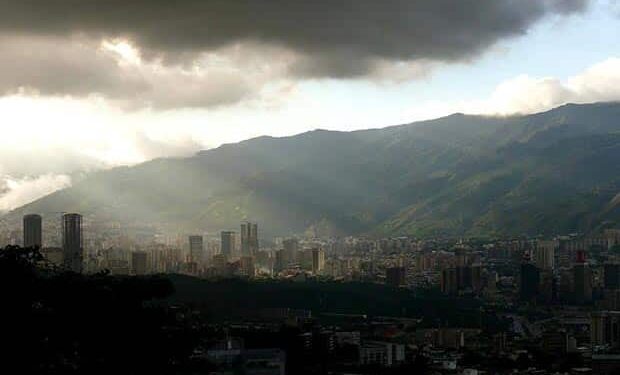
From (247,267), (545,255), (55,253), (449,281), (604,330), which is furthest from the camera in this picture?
(545,255)

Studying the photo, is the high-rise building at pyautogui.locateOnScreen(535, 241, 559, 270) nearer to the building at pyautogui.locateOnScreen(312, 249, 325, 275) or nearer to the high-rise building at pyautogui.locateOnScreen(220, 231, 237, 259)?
the building at pyautogui.locateOnScreen(312, 249, 325, 275)

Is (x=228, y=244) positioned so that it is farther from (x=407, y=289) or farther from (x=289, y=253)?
(x=407, y=289)

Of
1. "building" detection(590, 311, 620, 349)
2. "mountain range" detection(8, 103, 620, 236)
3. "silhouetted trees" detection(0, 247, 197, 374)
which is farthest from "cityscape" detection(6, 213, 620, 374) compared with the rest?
"mountain range" detection(8, 103, 620, 236)

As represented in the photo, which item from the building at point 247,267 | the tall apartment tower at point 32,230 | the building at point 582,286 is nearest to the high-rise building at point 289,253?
the building at point 247,267

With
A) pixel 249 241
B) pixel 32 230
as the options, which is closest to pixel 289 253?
pixel 249 241

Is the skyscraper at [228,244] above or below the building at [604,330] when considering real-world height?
above

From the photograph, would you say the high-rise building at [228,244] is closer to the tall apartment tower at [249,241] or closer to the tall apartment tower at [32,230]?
the tall apartment tower at [249,241]
